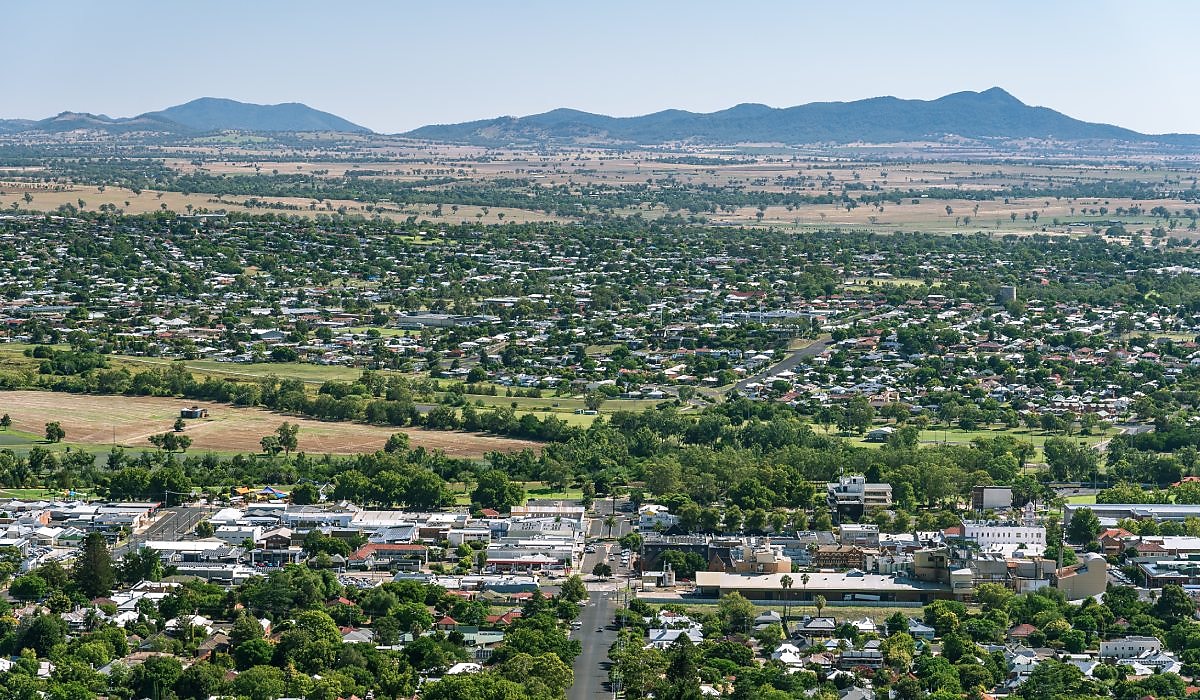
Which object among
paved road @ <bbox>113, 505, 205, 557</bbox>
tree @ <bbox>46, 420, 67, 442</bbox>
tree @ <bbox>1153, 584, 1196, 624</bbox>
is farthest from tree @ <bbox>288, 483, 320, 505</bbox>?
tree @ <bbox>1153, 584, 1196, 624</bbox>

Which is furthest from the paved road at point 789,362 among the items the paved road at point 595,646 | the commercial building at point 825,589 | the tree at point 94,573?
the tree at point 94,573

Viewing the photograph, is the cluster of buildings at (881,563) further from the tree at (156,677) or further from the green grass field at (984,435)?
the tree at (156,677)

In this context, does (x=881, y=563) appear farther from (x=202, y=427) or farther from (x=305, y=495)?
(x=202, y=427)

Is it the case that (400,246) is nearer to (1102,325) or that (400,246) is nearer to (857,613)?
(1102,325)

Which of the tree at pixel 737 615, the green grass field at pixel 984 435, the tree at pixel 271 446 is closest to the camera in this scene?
the tree at pixel 737 615

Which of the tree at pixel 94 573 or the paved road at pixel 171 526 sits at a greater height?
the tree at pixel 94 573
